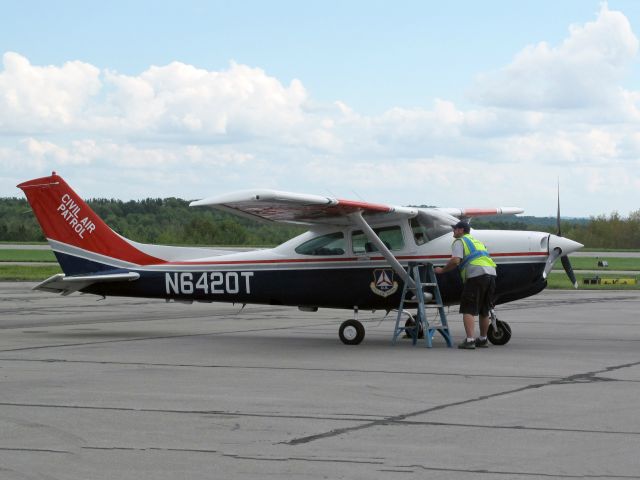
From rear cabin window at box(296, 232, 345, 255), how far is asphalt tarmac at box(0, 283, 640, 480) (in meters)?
1.41

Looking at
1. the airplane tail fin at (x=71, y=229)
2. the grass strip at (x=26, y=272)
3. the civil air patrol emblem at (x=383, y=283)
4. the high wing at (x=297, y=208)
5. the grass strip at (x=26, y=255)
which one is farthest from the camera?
the grass strip at (x=26, y=255)

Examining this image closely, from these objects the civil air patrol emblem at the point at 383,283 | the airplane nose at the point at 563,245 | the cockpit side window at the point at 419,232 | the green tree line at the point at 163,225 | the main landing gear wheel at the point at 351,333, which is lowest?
the main landing gear wheel at the point at 351,333

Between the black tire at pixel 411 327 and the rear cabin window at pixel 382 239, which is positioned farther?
the black tire at pixel 411 327

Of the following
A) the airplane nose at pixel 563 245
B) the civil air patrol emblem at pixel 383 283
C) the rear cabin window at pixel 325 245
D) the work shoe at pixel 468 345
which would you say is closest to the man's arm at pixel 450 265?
the civil air patrol emblem at pixel 383 283

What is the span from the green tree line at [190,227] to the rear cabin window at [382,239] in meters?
57.6

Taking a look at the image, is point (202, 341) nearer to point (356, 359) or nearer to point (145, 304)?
point (356, 359)

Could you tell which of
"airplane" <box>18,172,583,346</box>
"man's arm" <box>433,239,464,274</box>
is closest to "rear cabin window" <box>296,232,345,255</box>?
"airplane" <box>18,172,583,346</box>

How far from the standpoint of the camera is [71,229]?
58.4 feet

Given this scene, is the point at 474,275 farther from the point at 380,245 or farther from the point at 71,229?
the point at 71,229

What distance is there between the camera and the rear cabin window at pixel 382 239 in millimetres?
15793

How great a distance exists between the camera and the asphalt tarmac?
273 inches

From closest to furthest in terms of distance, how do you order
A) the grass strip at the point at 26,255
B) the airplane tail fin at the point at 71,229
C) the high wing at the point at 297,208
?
the high wing at the point at 297,208, the airplane tail fin at the point at 71,229, the grass strip at the point at 26,255

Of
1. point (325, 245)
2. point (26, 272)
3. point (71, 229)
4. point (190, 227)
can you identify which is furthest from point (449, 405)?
point (190, 227)

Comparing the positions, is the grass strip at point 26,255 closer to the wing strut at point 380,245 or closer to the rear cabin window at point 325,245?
the rear cabin window at point 325,245
